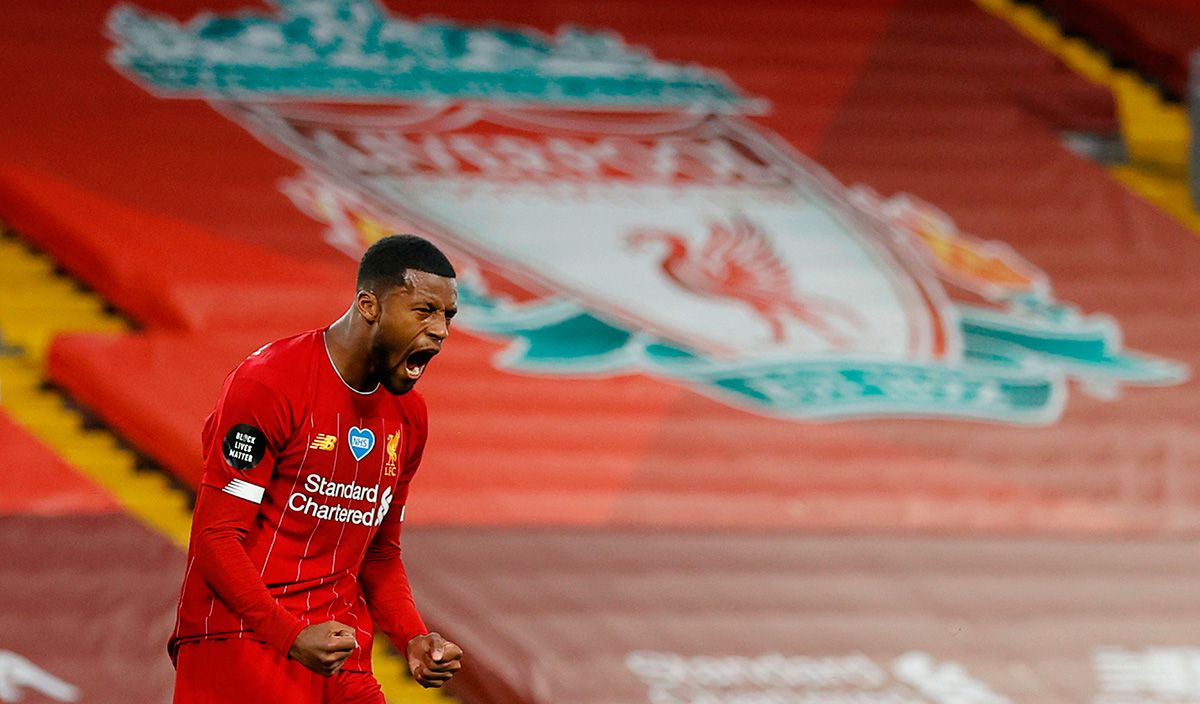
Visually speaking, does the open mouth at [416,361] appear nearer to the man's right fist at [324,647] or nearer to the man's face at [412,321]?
the man's face at [412,321]

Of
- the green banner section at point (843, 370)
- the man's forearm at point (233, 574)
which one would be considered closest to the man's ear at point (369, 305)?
the man's forearm at point (233, 574)

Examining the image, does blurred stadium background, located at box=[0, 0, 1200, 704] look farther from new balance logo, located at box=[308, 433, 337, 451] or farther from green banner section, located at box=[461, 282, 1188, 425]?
new balance logo, located at box=[308, 433, 337, 451]

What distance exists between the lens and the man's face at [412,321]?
6.13 ft

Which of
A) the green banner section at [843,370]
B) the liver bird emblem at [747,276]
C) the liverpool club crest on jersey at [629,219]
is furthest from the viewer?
the liver bird emblem at [747,276]

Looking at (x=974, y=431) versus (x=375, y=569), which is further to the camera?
(x=974, y=431)

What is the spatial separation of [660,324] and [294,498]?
8.41ft

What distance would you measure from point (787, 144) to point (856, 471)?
1466mm

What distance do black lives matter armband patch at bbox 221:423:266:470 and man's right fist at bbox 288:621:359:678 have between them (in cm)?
19

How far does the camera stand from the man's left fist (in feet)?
6.27

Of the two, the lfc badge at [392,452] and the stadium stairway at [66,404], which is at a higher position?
the lfc badge at [392,452]

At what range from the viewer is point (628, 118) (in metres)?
5.16

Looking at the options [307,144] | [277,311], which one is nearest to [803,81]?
[307,144]

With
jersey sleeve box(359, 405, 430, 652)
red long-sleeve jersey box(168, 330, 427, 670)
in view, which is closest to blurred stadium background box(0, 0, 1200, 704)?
jersey sleeve box(359, 405, 430, 652)

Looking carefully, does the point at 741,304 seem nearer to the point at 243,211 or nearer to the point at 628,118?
the point at 628,118
